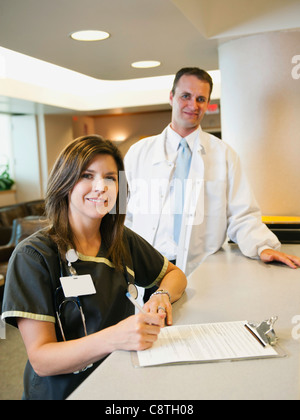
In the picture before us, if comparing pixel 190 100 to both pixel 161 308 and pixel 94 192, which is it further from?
pixel 161 308

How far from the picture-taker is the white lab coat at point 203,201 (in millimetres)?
2541

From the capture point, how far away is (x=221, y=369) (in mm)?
1119

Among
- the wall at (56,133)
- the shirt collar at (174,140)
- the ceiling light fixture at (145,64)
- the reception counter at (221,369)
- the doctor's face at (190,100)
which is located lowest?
the reception counter at (221,369)

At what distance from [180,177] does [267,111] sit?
36.7 inches

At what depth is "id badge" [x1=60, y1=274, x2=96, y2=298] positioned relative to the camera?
1.40 metres

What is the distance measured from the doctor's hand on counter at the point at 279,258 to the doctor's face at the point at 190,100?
99 cm

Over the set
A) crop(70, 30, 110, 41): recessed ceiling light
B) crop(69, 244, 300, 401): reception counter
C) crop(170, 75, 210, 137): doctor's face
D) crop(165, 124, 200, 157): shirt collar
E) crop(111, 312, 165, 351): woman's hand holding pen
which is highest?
crop(70, 30, 110, 41): recessed ceiling light

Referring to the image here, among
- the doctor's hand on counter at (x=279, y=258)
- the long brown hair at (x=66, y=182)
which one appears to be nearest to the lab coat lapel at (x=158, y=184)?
the doctor's hand on counter at (x=279, y=258)

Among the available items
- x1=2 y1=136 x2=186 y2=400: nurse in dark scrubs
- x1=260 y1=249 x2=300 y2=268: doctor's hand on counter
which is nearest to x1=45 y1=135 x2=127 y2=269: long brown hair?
x1=2 y1=136 x2=186 y2=400: nurse in dark scrubs

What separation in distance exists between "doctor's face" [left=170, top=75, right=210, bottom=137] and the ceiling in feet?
1.28

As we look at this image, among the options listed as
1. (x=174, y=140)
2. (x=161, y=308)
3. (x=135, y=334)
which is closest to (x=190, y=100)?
(x=174, y=140)

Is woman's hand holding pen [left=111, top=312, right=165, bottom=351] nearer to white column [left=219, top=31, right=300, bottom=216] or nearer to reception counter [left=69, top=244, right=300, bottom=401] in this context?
reception counter [left=69, top=244, right=300, bottom=401]

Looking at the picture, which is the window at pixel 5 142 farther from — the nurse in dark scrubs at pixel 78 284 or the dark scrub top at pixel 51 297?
the dark scrub top at pixel 51 297

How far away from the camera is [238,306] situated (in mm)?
1625
